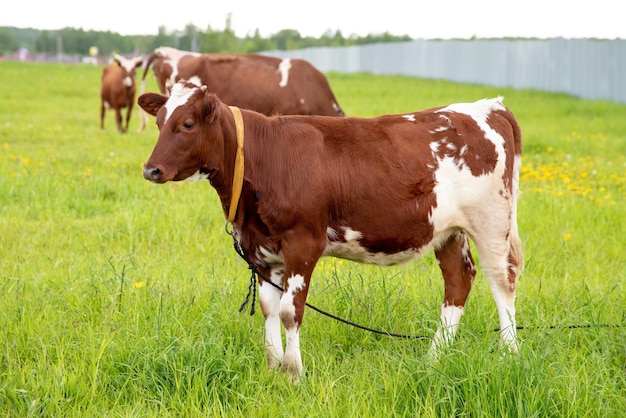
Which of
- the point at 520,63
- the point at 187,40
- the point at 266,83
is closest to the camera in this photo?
the point at 266,83

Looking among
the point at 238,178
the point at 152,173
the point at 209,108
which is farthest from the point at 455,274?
the point at 152,173

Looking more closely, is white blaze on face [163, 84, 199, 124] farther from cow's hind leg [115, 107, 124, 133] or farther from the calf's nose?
cow's hind leg [115, 107, 124, 133]

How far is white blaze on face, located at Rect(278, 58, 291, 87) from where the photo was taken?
949 cm

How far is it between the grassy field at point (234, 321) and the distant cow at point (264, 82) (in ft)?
5.01

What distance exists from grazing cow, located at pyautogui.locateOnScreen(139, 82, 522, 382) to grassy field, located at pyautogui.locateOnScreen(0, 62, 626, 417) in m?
0.28

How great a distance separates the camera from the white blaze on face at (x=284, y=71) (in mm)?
9492

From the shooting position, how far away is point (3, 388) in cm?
358

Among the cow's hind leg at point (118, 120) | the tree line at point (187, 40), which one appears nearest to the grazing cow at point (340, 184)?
the cow's hind leg at point (118, 120)

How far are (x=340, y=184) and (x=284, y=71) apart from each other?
5903mm

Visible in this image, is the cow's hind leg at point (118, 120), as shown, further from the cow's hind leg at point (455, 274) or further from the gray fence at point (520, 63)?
the gray fence at point (520, 63)

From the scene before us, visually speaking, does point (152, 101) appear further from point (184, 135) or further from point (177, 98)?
point (184, 135)

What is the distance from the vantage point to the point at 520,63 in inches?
1117

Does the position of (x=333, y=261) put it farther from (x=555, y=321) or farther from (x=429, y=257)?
(x=555, y=321)

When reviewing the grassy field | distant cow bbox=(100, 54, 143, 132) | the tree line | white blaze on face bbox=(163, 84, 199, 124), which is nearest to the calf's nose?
white blaze on face bbox=(163, 84, 199, 124)
